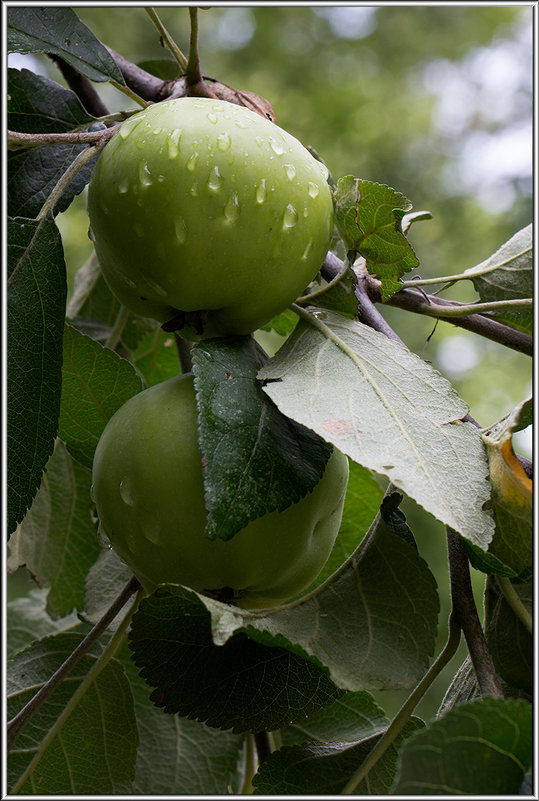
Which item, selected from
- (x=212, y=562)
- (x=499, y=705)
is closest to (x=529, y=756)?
(x=499, y=705)

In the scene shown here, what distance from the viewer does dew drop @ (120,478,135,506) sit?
421 mm

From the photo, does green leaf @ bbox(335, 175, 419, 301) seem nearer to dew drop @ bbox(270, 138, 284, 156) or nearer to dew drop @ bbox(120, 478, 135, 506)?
dew drop @ bbox(270, 138, 284, 156)

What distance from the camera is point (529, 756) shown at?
0.35 metres

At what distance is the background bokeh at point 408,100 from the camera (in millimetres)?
4105

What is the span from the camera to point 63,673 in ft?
1.77

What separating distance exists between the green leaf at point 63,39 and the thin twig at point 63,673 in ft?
1.20

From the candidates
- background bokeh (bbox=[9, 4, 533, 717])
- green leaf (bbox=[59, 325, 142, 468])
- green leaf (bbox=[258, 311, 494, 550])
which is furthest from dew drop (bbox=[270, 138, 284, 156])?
A: background bokeh (bbox=[9, 4, 533, 717])

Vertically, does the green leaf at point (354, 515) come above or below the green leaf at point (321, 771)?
above

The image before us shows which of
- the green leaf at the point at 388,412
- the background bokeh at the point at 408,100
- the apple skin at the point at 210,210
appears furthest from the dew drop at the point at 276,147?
the background bokeh at the point at 408,100

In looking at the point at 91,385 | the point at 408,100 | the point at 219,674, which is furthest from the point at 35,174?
the point at 408,100

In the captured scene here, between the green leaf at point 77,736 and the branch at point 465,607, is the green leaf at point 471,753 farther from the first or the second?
the green leaf at point 77,736

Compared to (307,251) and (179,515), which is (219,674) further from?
(307,251)

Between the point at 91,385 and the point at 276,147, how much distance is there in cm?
24

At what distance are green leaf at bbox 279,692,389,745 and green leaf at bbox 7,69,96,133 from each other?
0.47m
